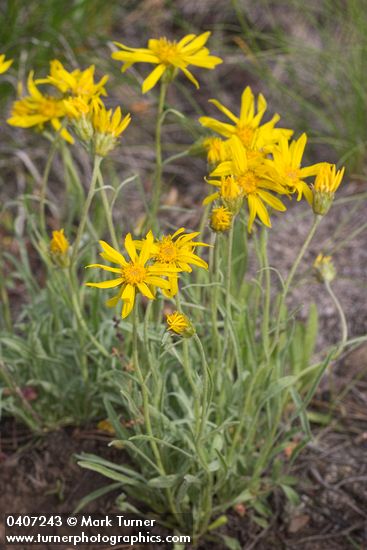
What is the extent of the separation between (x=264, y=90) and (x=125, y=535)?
2.43 meters

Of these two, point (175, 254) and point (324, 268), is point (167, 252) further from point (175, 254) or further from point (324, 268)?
point (324, 268)

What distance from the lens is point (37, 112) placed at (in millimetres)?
2078

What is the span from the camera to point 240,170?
5.38 ft

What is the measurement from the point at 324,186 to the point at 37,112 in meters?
0.86

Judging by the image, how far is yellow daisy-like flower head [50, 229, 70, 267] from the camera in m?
1.84

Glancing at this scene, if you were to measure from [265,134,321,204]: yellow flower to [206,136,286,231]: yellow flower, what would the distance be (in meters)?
0.03

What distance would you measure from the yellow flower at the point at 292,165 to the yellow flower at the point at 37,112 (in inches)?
24.7

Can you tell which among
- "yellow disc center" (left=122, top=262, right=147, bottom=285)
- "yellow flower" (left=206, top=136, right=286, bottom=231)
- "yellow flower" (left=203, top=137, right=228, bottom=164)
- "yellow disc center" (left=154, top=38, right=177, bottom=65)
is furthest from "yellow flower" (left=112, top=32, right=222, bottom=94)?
"yellow disc center" (left=122, top=262, right=147, bottom=285)

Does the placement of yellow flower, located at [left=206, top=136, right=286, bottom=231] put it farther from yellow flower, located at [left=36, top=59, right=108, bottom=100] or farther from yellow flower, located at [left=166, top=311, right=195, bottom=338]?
yellow flower, located at [left=36, top=59, right=108, bottom=100]

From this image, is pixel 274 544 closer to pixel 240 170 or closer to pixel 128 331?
pixel 128 331

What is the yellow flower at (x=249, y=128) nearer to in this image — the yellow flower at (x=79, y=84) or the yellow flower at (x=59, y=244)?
the yellow flower at (x=79, y=84)

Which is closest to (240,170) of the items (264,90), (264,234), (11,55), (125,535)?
(264,234)

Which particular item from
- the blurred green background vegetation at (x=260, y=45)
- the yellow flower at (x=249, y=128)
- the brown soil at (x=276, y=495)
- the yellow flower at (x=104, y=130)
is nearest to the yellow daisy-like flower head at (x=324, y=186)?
the yellow flower at (x=249, y=128)

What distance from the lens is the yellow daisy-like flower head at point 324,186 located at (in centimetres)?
161
